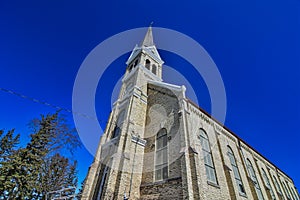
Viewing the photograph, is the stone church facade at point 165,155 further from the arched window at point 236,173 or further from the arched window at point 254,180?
the arched window at point 254,180

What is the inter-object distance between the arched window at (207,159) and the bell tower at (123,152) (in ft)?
14.9

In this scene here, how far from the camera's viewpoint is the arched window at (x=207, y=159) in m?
10.2

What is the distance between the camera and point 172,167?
922cm

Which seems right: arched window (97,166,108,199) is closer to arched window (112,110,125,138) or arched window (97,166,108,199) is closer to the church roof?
arched window (112,110,125,138)

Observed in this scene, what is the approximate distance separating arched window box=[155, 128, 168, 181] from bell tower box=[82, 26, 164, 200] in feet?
3.83

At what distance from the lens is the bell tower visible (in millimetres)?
9180

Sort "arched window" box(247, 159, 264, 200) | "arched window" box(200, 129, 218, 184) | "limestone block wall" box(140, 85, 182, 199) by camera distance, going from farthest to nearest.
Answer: "arched window" box(247, 159, 264, 200) < "arched window" box(200, 129, 218, 184) < "limestone block wall" box(140, 85, 182, 199)

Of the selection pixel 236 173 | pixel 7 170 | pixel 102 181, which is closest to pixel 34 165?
pixel 7 170

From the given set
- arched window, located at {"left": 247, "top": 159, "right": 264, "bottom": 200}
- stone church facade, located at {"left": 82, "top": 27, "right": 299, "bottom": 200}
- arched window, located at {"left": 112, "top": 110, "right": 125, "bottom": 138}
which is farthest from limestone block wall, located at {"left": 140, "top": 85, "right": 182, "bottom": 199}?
arched window, located at {"left": 247, "top": 159, "right": 264, "bottom": 200}

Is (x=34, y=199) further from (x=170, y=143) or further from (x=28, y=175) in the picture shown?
(x=170, y=143)

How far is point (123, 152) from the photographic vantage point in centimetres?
1022

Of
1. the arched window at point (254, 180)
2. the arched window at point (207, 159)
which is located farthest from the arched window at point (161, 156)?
the arched window at point (254, 180)

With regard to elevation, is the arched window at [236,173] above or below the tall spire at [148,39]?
below

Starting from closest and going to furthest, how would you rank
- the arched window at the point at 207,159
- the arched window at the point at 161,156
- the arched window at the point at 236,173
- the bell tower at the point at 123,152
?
the bell tower at the point at 123,152
the arched window at the point at 161,156
the arched window at the point at 207,159
the arched window at the point at 236,173
